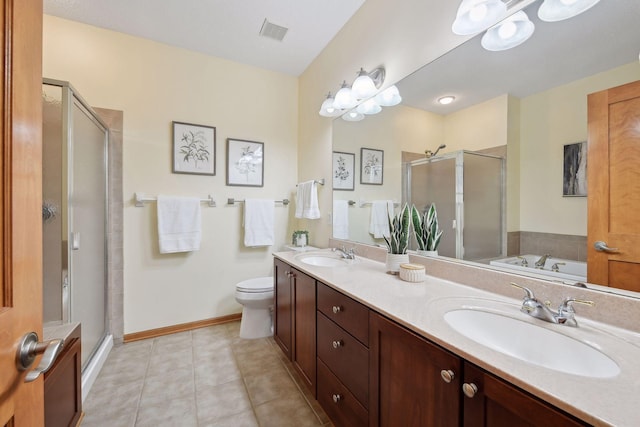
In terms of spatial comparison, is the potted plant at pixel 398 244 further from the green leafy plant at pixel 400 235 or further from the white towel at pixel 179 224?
the white towel at pixel 179 224

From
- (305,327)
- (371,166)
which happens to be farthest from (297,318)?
(371,166)

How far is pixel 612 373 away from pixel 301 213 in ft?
7.14

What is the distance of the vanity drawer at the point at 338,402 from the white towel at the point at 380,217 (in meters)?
0.90

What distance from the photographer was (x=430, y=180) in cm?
153

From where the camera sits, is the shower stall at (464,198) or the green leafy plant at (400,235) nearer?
the shower stall at (464,198)

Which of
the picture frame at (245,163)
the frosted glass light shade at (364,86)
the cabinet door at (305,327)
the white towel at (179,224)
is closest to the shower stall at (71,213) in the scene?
the white towel at (179,224)

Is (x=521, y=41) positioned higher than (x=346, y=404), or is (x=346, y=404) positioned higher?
(x=521, y=41)

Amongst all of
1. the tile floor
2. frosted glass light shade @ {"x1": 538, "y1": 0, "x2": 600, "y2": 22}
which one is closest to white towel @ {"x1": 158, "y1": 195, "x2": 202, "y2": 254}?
the tile floor

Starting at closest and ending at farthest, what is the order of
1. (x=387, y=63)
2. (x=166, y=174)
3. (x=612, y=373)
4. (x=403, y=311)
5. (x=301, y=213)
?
(x=612, y=373) → (x=403, y=311) → (x=387, y=63) → (x=166, y=174) → (x=301, y=213)

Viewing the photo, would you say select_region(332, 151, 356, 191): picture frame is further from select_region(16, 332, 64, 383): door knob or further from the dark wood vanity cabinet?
select_region(16, 332, 64, 383): door knob

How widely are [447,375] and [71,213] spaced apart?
1956 mm

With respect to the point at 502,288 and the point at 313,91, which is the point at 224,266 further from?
the point at 502,288

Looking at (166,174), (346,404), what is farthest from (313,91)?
(346,404)

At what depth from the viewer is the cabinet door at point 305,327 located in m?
1.45
